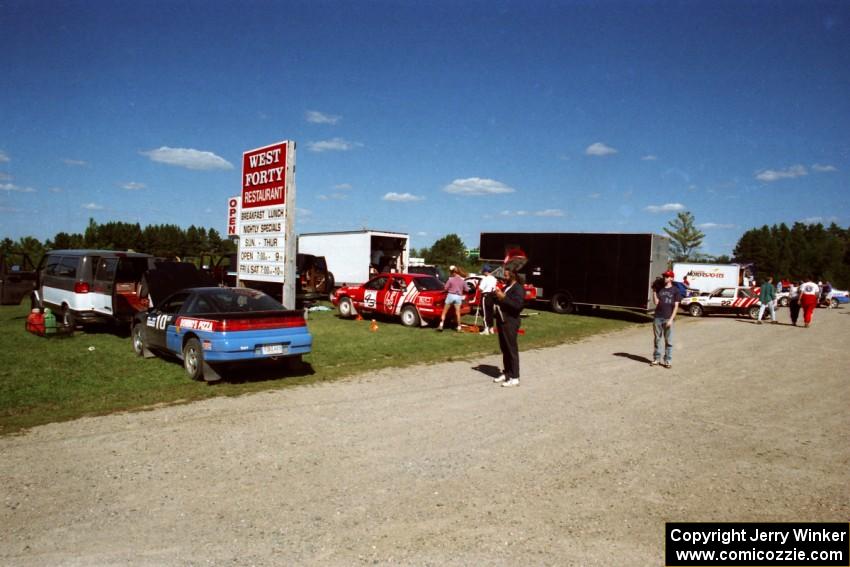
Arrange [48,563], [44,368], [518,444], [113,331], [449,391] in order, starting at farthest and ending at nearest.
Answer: [113,331] → [44,368] → [449,391] → [518,444] → [48,563]

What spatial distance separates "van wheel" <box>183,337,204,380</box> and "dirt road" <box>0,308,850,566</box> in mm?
1277

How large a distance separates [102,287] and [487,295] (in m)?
9.39

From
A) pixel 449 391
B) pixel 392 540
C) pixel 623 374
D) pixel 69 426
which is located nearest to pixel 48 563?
pixel 392 540

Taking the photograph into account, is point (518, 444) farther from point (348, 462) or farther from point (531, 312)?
point (531, 312)

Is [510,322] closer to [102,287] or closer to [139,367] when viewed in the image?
[139,367]

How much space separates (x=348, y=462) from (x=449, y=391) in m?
3.26

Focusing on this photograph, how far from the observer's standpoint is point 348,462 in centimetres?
504

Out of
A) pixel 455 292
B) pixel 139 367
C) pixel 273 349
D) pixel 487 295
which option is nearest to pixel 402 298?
pixel 455 292

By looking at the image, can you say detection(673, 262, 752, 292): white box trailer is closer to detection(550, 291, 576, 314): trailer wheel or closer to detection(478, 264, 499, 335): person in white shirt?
detection(550, 291, 576, 314): trailer wheel

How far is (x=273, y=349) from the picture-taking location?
329 inches

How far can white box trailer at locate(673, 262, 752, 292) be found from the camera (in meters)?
31.2

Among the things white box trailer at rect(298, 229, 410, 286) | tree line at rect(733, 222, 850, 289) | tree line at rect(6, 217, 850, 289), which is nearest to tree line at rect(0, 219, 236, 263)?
tree line at rect(6, 217, 850, 289)

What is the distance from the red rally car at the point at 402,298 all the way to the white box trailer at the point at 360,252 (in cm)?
518

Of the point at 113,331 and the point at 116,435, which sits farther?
the point at 113,331
